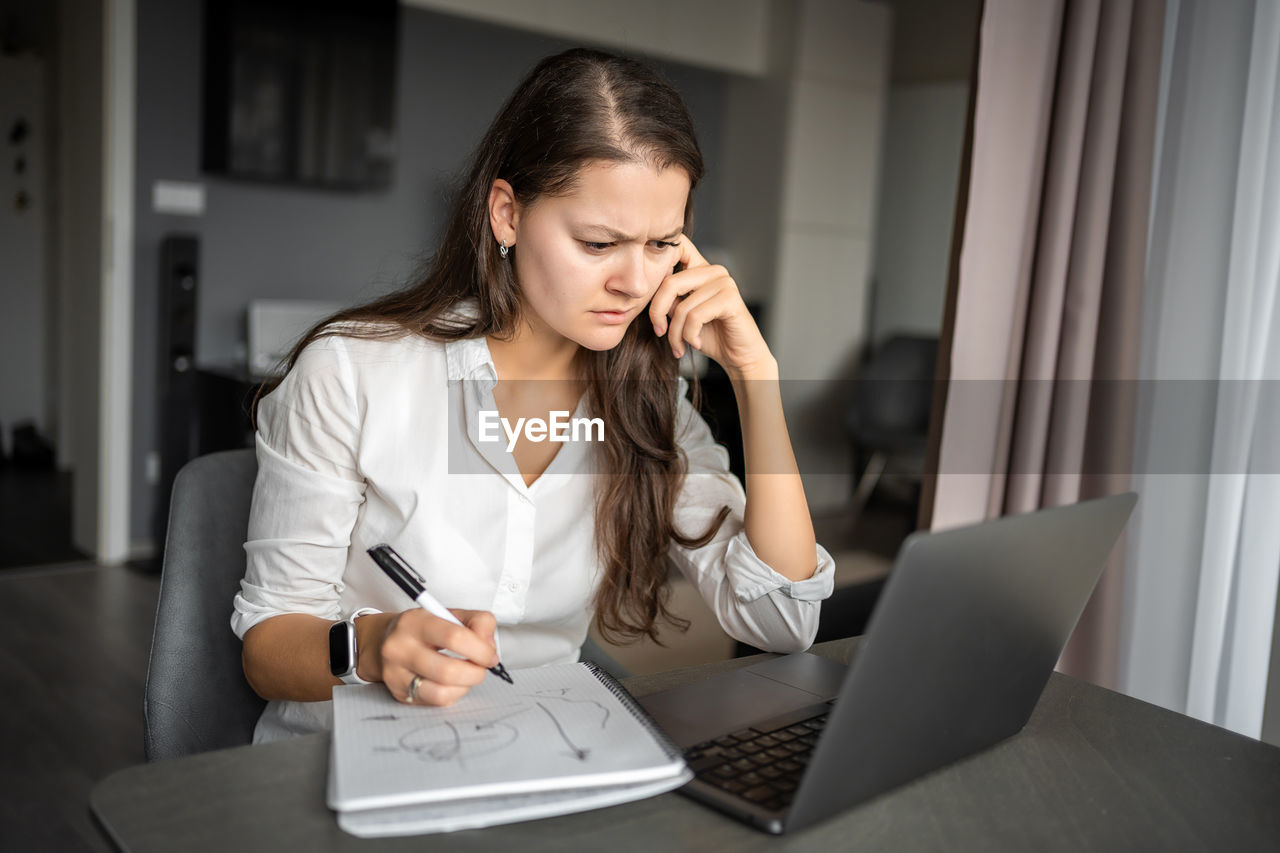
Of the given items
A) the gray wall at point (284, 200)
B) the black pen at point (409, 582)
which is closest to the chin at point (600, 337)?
the black pen at point (409, 582)

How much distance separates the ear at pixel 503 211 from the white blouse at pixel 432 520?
0.42 ft

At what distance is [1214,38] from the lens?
147 cm

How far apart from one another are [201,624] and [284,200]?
3217 mm

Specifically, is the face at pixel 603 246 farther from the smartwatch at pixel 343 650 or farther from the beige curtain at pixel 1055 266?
the beige curtain at pixel 1055 266

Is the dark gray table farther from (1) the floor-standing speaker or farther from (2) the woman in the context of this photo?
(1) the floor-standing speaker

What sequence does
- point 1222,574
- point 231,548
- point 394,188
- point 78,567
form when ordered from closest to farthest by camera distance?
1. point 231,548
2. point 1222,574
3. point 78,567
4. point 394,188

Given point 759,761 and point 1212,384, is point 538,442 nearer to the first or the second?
point 759,761

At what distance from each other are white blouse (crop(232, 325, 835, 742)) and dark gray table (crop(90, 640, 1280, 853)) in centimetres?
28

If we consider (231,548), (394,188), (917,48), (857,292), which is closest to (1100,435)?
(231,548)

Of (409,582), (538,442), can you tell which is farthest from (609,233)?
(409,582)

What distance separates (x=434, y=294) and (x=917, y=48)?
15.5 ft

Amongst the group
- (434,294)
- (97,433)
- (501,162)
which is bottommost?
(97,433)

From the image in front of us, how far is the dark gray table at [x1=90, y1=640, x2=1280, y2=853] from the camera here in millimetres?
630

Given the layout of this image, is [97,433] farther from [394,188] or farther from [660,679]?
[660,679]
